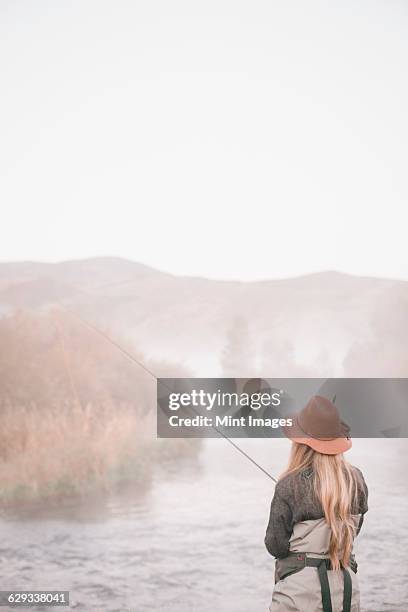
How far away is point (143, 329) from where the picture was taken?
319 centimetres

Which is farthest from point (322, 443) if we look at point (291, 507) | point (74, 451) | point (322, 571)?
point (74, 451)

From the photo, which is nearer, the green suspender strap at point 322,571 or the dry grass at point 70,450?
the green suspender strap at point 322,571

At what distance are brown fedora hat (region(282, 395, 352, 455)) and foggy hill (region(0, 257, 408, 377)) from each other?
127cm

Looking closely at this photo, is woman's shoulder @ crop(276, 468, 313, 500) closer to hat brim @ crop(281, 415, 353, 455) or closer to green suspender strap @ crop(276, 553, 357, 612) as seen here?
hat brim @ crop(281, 415, 353, 455)

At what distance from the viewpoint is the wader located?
178 centimetres

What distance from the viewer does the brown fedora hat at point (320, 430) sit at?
178 cm

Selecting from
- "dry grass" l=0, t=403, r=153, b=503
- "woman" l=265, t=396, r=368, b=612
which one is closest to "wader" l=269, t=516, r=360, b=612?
"woman" l=265, t=396, r=368, b=612

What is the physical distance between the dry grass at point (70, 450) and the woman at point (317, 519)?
1388 millimetres

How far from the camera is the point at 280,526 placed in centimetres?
180

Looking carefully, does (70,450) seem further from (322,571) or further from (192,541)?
(322,571)

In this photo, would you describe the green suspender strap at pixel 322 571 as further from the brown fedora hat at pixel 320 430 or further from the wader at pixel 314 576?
the brown fedora hat at pixel 320 430

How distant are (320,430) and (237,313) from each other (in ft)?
4.80

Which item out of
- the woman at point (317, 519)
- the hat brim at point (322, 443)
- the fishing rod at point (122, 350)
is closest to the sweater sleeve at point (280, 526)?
the woman at point (317, 519)

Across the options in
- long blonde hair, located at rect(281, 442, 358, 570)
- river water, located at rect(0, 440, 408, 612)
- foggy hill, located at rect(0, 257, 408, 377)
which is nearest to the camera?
long blonde hair, located at rect(281, 442, 358, 570)
